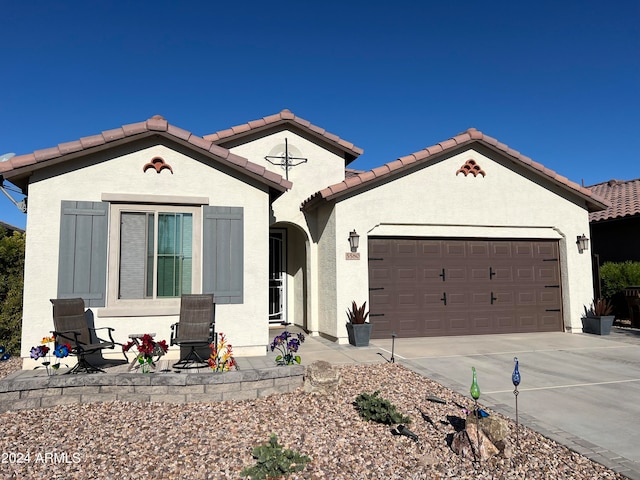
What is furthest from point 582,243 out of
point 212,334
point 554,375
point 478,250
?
point 212,334

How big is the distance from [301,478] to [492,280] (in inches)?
332

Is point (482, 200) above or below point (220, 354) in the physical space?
above

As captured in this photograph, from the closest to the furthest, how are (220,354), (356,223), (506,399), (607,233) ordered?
(506,399) → (220,354) → (356,223) → (607,233)

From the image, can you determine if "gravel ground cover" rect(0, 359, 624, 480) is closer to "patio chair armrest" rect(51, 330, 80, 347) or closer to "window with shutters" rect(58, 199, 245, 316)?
"patio chair armrest" rect(51, 330, 80, 347)

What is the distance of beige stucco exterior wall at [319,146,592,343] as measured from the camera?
9.67 meters

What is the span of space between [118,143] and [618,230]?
50.2 ft

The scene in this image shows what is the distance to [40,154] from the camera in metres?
6.54

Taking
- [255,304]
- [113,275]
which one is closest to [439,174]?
[255,304]

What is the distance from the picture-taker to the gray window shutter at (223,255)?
23.6 feet

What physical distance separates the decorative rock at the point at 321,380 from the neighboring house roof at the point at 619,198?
37.8 ft

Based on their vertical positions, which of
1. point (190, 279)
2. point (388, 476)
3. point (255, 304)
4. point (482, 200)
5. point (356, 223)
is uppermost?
point (482, 200)

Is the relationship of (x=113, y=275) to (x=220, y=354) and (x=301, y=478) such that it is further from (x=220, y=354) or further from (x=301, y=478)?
(x=301, y=478)

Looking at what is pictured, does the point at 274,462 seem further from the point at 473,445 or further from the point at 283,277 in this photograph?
the point at 283,277

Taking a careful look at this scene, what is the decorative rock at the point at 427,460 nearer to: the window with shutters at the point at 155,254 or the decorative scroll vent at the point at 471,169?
the window with shutters at the point at 155,254
